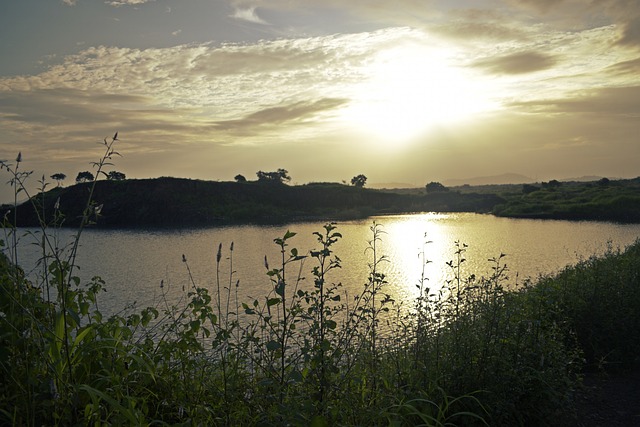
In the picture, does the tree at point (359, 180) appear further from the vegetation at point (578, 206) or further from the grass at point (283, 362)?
the grass at point (283, 362)

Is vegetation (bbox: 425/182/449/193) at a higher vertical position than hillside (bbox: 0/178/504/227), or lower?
higher

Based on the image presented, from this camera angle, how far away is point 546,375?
6.97 metres

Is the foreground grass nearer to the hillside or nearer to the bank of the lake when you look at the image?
the bank of the lake

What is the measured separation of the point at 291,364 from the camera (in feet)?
21.2

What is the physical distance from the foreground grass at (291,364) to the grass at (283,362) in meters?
0.02

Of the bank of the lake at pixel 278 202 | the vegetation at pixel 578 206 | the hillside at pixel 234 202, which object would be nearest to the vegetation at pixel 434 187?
the bank of the lake at pixel 278 202

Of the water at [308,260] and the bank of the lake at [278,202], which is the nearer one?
the water at [308,260]

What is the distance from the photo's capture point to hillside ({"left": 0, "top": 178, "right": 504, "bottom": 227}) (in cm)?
10969

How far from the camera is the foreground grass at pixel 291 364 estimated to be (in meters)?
4.27

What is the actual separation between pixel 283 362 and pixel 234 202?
388 ft

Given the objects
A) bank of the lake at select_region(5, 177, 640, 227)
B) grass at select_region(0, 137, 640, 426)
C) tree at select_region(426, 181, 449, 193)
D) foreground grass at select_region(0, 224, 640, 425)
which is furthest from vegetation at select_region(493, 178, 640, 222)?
foreground grass at select_region(0, 224, 640, 425)

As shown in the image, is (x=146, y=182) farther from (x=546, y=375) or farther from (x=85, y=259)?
(x=546, y=375)

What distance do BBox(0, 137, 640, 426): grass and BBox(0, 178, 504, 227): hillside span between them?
93991 mm

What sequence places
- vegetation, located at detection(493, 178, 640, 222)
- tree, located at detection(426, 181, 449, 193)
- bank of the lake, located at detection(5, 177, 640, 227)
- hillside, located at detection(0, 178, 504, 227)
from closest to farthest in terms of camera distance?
vegetation, located at detection(493, 178, 640, 222)
bank of the lake, located at detection(5, 177, 640, 227)
hillside, located at detection(0, 178, 504, 227)
tree, located at detection(426, 181, 449, 193)
